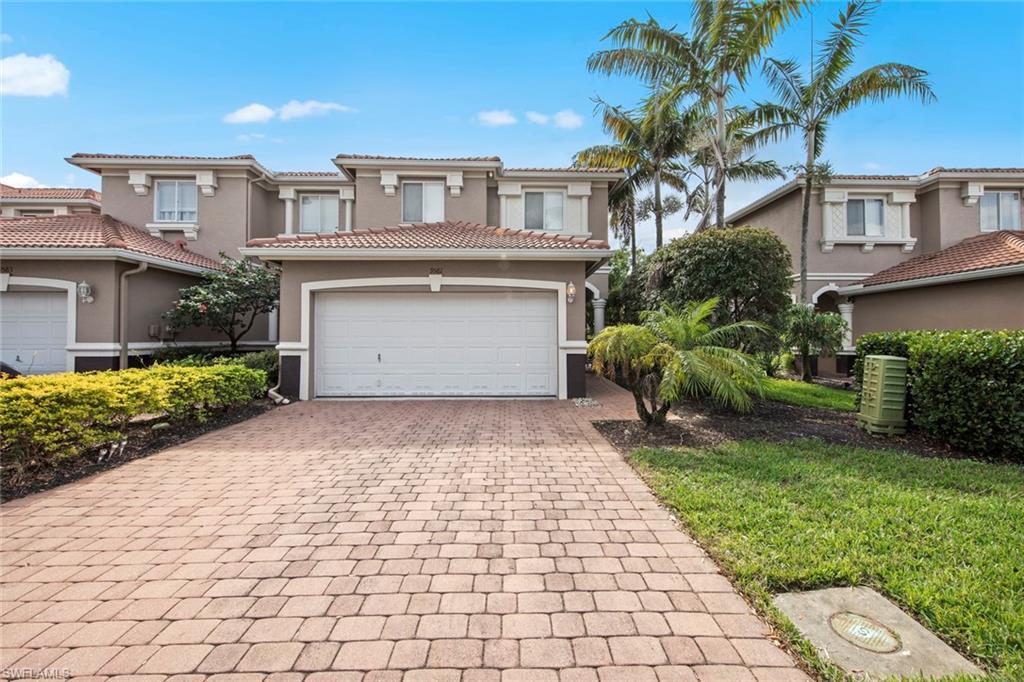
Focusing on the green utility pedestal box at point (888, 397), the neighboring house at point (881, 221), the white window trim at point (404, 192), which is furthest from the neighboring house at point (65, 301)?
the neighboring house at point (881, 221)

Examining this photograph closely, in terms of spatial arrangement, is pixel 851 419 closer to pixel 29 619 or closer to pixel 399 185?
pixel 29 619

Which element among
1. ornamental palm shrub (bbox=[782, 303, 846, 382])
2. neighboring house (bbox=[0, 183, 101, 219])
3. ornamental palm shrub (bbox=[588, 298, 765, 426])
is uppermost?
neighboring house (bbox=[0, 183, 101, 219])

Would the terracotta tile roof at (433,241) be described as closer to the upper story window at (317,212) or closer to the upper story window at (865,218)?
the upper story window at (317,212)

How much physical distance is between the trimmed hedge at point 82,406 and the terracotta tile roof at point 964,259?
17.3m

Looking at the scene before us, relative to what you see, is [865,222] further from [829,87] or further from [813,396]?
[813,396]

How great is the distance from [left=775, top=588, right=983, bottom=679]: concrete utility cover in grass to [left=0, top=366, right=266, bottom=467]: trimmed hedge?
7.13 meters

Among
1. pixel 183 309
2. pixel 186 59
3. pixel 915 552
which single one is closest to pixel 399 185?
pixel 186 59

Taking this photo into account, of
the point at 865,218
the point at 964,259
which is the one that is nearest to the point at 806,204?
the point at 865,218

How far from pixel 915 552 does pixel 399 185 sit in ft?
47.2

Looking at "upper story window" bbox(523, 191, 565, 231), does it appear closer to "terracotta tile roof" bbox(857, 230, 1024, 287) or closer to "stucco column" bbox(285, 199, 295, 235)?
"stucco column" bbox(285, 199, 295, 235)

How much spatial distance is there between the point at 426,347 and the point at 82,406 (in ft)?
18.8

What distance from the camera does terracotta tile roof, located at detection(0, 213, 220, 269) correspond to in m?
9.87

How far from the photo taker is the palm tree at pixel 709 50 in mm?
11562

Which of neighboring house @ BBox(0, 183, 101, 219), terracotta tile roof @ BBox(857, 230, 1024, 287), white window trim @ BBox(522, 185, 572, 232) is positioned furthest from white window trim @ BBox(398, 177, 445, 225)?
terracotta tile roof @ BBox(857, 230, 1024, 287)
